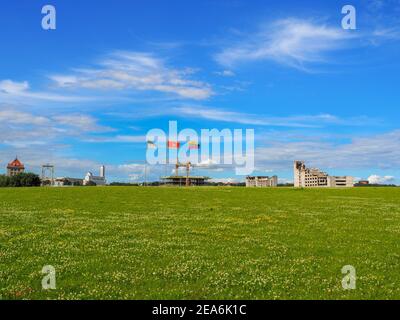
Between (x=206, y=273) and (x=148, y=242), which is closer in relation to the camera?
(x=206, y=273)

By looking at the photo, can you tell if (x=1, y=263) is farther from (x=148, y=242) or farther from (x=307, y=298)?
(x=307, y=298)

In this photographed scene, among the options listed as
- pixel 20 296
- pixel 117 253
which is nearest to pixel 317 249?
pixel 117 253

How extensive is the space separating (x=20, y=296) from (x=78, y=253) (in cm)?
737

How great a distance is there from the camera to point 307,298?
14.9 m

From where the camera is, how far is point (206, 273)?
18078 millimetres

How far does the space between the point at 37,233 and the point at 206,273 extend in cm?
1569

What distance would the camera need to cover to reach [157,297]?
1477 cm
